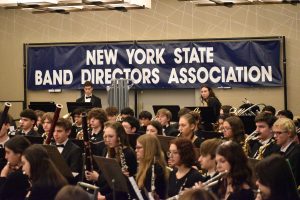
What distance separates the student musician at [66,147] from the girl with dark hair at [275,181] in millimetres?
4062

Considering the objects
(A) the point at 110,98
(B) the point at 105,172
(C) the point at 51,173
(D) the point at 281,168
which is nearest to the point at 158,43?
(A) the point at 110,98

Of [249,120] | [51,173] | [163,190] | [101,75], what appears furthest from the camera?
[101,75]

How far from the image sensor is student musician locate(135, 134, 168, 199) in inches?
292

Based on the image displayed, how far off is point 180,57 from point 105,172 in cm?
1079

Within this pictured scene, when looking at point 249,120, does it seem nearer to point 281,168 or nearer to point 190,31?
point 281,168

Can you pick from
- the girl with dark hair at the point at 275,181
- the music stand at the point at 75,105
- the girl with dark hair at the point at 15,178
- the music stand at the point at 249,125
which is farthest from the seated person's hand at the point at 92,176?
the music stand at the point at 75,105

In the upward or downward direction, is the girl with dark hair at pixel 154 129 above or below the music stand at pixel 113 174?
above

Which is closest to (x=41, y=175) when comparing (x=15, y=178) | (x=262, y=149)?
(x=15, y=178)

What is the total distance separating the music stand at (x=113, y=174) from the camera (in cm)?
714

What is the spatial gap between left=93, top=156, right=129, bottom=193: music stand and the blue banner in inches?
413

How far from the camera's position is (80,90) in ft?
61.9

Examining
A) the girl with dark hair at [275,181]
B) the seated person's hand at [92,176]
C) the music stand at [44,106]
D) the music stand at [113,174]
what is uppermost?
the music stand at [44,106]

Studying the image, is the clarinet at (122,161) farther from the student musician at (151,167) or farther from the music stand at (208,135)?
the music stand at (208,135)

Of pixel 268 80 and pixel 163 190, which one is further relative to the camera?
pixel 268 80
